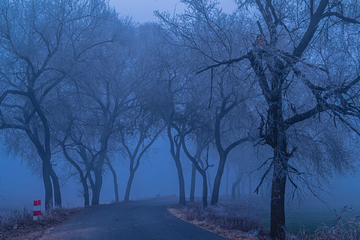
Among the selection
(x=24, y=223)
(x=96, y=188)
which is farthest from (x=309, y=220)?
(x=24, y=223)

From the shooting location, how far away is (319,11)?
9.65 m

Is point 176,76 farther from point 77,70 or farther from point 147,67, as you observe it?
point 77,70

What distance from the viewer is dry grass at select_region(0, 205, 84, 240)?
9766 mm

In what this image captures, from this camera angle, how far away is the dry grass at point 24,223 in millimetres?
9766

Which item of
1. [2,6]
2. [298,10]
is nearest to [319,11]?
[298,10]

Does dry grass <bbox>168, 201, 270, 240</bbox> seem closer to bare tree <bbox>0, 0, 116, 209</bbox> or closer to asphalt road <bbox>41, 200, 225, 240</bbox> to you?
asphalt road <bbox>41, 200, 225, 240</bbox>

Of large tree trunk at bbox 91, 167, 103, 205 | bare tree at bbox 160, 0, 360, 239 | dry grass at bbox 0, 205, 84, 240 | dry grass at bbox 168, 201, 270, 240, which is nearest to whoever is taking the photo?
bare tree at bbox 160, 0, 360, 239

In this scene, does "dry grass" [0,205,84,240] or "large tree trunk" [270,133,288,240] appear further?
"dry grass" [0,205,84,240]

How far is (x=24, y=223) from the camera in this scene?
36.0ft

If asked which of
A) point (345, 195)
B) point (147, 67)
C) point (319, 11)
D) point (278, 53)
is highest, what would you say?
point (147, 67)

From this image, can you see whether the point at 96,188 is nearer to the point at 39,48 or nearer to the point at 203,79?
→ the point at 39,48

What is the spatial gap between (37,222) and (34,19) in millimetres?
9439

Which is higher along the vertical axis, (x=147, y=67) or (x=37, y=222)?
(x=147, y=67)

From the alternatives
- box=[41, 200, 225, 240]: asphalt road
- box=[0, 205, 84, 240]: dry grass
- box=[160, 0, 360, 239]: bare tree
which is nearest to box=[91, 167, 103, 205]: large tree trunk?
box=[0, 205, 84, 240]: dry grass
